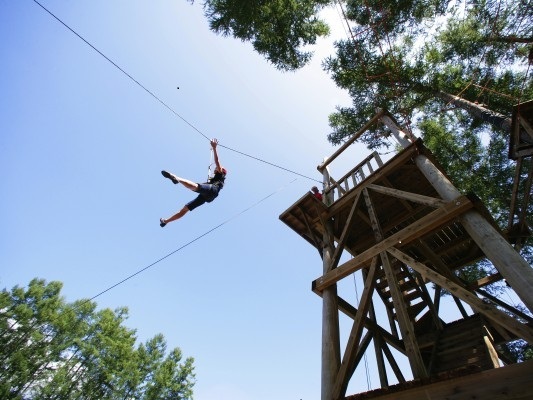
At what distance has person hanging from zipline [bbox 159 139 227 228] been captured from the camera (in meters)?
5.52

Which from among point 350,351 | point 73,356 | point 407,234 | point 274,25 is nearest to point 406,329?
point 350,351

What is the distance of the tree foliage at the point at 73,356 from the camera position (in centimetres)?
1988

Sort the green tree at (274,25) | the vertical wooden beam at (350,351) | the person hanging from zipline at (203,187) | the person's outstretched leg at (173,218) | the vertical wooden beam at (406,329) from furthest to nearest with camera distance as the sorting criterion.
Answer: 1. the green tree at (274,25)
2. the person's outstretched leg at (173,218)
3. the person hanging from zipline at (203,187)
4. the vertical wooden beam at (350,351)
5. the vertical wooden beam at (406,329)

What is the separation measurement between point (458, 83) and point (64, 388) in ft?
94.8

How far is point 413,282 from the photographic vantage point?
6.34 metres

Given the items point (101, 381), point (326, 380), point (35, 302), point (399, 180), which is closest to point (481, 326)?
point (399, 180)

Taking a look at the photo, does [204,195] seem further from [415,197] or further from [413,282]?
[413,282]

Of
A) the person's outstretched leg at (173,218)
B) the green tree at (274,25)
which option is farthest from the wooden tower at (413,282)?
the green tree at (274,25)

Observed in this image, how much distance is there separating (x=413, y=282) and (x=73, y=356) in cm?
2606

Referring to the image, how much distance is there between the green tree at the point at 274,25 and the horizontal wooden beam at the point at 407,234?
8.61m

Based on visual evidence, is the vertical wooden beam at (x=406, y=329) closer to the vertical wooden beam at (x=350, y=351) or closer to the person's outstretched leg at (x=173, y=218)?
the vertical wooden beam at (x=350, y=351)

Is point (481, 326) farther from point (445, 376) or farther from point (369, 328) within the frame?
point (445, 376)

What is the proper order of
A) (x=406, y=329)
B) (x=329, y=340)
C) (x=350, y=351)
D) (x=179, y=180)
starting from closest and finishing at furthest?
(x=406, y=329), (x=350, y=351), (x=329, y=340), (x=179, y=180)

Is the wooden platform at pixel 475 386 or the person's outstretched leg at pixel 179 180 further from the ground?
the person's outstretched leg at pixel 179 180
